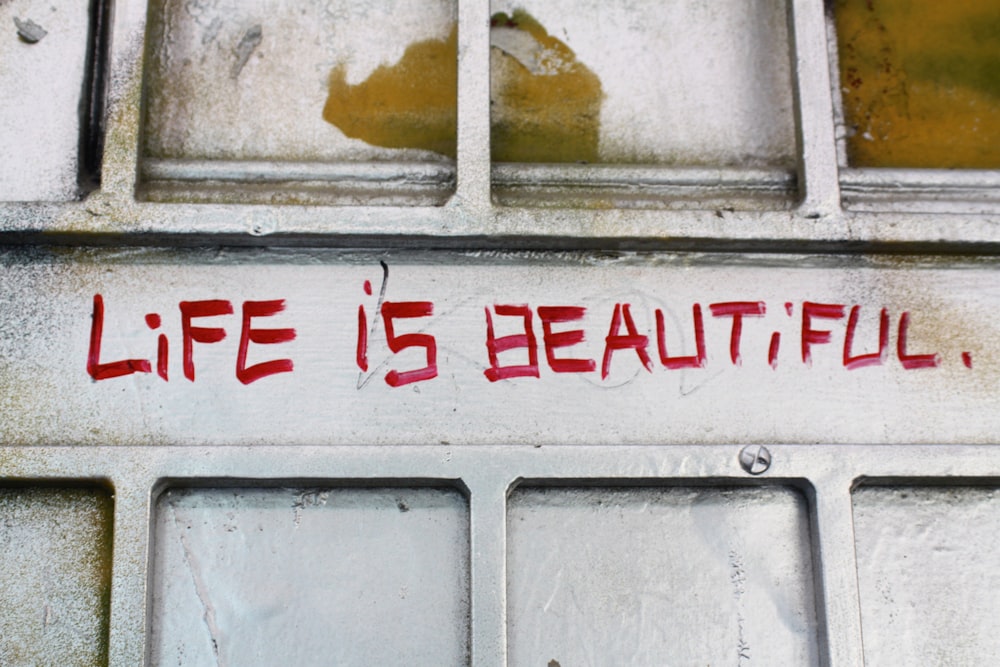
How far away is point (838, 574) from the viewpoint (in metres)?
1.52

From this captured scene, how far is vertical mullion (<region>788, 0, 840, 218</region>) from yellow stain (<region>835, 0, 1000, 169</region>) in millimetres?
94

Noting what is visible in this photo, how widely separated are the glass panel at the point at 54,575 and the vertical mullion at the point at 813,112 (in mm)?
1389

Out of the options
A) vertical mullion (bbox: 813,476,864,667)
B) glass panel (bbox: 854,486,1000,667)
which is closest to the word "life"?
vertical mullion (bbox: 813,476,864,667)

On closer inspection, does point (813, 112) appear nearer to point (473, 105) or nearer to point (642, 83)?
point (642, 83)

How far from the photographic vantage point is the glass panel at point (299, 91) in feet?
5.50

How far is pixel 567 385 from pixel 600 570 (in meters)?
0.33

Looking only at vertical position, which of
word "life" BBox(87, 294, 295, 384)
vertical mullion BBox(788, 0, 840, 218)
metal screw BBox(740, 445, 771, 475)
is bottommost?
metal screw BBox(740, 445, 771, 475)

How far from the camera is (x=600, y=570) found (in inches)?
60.8

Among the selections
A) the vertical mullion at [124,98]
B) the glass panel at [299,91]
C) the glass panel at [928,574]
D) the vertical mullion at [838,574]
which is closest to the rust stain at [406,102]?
the glass panel at [299,91]

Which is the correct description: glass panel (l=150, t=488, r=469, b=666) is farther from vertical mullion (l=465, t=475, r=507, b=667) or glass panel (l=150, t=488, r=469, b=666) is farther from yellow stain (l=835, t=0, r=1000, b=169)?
yellow stain (l=835, t=0, r=1000, b=169)

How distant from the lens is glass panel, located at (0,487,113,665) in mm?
1479

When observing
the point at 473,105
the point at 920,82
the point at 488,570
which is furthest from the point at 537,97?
the point at 488,570

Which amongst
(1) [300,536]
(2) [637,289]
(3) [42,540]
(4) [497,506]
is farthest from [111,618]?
(2) [637,289]

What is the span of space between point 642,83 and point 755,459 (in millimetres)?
774
